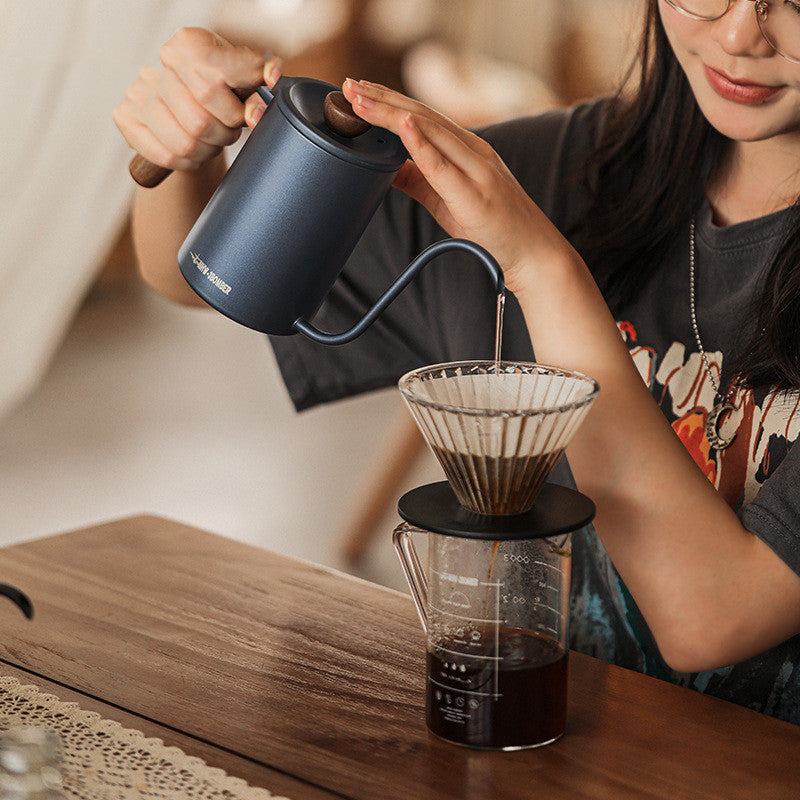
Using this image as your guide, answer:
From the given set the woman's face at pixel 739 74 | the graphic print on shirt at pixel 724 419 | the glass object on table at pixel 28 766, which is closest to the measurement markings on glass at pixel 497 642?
the glass object on table at pixel 28 766

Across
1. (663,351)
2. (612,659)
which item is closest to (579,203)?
(663,351)

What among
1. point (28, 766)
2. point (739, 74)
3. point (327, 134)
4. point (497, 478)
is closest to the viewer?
point (28, 766)

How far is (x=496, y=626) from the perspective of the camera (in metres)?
0.74

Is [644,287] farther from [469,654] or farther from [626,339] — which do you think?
[469,654]

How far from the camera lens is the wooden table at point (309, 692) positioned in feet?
2.34

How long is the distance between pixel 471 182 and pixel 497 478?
0.23 m

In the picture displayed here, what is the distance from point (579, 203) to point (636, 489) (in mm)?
510

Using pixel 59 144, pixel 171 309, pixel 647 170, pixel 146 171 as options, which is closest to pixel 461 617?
pixel 146 171

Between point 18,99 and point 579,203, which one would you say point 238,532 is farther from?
point 579,203

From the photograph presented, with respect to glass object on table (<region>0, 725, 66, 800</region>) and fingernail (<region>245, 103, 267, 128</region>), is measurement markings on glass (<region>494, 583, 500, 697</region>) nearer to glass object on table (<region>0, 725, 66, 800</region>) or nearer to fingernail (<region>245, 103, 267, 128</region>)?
glass object on table (<region>0, 725, 66, 800</region>)

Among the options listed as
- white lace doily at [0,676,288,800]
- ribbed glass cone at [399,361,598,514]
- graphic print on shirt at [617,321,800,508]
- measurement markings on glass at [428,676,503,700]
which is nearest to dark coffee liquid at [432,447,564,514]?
ribbed glass cone at [399,361,598,514]

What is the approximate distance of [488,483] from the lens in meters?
0.71

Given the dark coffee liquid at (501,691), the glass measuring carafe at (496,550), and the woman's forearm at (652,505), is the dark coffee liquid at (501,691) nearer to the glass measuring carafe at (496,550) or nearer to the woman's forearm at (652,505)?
the glass measuring carafe at (496,550)

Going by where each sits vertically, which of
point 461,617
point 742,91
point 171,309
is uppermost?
point 742,91
